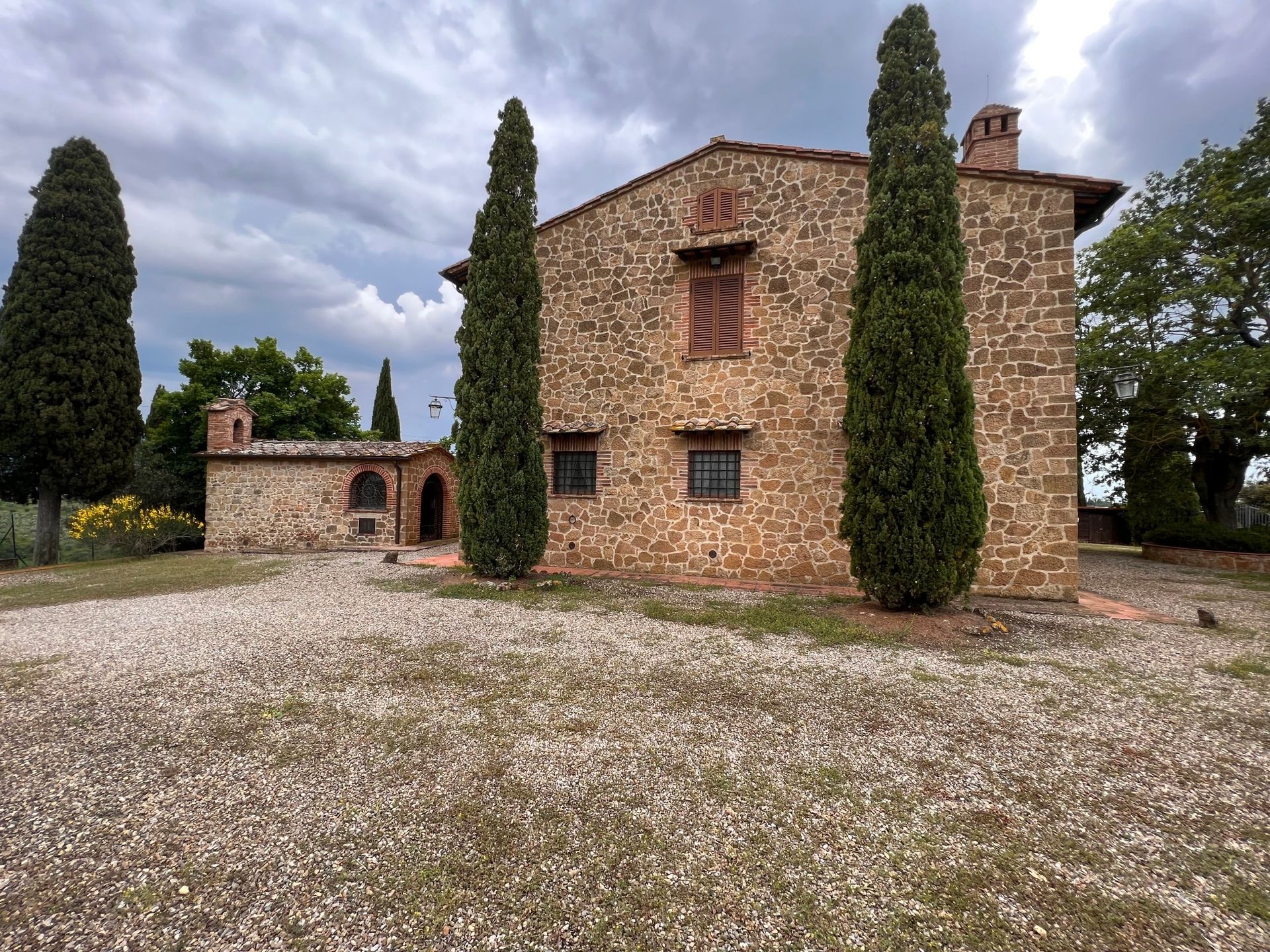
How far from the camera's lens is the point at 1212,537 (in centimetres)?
1295

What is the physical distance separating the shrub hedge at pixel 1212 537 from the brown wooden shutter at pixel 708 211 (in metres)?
15.2

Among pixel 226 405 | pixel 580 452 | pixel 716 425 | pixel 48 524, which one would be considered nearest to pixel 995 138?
pixel 716 425

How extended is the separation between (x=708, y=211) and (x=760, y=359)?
3.15 meters

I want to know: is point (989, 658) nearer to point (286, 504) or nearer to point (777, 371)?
point (777, 371)

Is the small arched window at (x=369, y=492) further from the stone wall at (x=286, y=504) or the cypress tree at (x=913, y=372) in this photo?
the cypress tree at (x=913, y=372)

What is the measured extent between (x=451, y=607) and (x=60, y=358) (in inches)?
515

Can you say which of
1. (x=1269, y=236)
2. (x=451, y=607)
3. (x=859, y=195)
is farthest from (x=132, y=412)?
(x=1269, y=236)

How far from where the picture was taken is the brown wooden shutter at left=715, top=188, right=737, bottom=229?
9.52m

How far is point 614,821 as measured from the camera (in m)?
2.46

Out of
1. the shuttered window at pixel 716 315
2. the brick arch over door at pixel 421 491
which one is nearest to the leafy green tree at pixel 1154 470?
the shuttered window at pixel 716 315

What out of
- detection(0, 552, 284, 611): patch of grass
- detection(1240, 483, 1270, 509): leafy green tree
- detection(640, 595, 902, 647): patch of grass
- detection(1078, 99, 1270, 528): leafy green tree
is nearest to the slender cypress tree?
detection(0, 552, 284, 611): patch of grass

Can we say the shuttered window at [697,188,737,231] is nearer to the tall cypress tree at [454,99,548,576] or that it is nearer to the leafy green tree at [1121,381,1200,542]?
the tall cypress tree at [454,99,548,576]

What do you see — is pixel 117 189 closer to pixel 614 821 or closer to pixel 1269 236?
pixel 614 821

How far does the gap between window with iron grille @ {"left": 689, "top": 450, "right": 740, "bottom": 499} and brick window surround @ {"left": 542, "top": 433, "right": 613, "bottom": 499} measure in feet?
5.54
